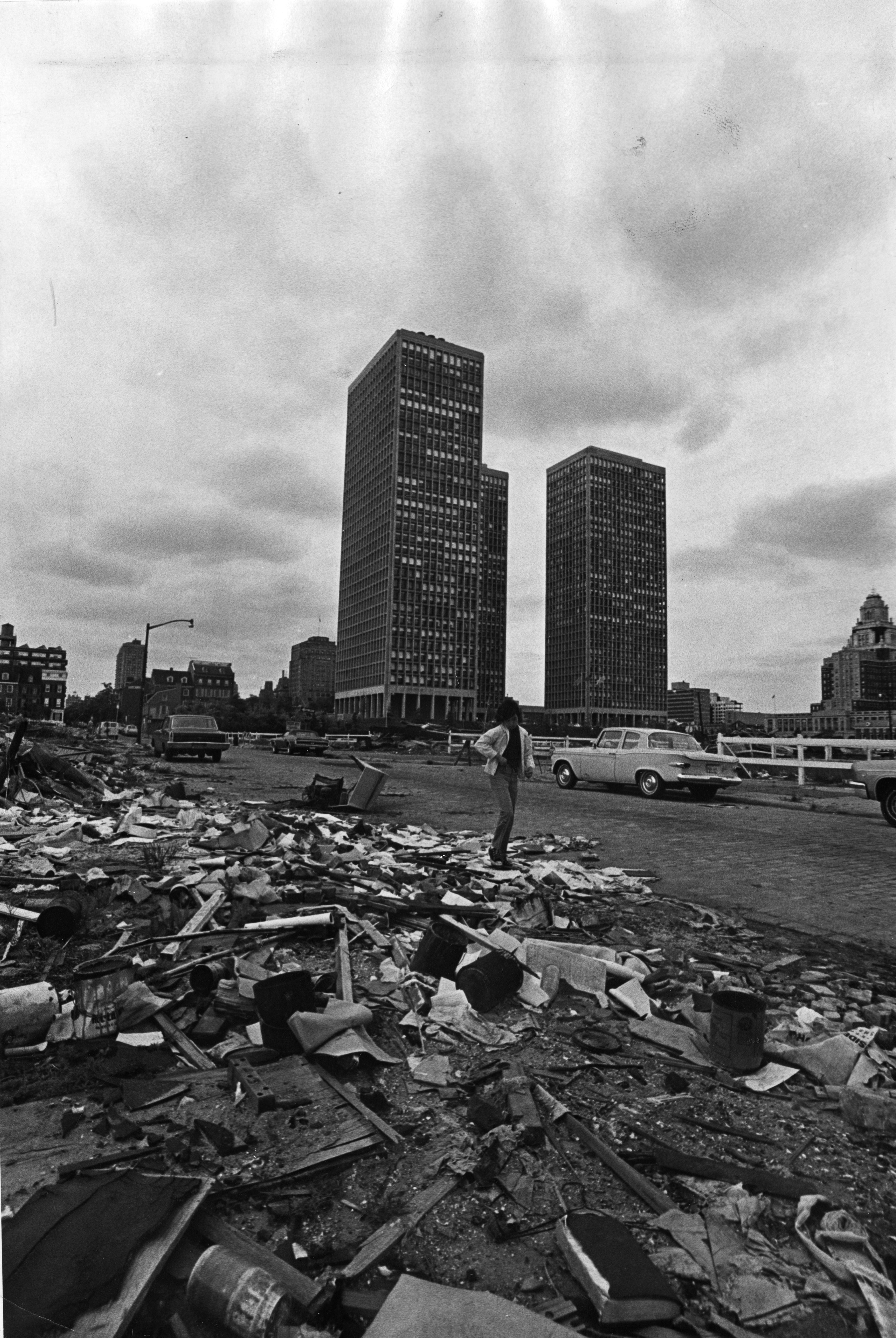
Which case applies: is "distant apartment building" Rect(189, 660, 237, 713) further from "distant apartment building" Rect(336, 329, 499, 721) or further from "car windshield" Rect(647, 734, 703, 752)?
"car windshield" Rect(647, 734, 703, 752)

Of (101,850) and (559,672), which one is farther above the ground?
(559,672)

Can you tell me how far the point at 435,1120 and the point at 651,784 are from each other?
606 inches

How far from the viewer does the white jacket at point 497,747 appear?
Result: 829 centimetres

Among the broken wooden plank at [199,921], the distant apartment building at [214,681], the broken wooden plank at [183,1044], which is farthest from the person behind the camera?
the distant apartment building at [214,681]

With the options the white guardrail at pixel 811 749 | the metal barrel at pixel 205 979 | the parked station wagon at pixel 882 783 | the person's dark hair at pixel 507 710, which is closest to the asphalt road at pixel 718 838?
the parked station wagon at pixel 882 783

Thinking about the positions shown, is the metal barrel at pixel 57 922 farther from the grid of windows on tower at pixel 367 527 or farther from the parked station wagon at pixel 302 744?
the grid of windows on tower at pixel 367 527

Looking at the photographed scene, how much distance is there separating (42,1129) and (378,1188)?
1455 mm

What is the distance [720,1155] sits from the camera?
2.80 metres

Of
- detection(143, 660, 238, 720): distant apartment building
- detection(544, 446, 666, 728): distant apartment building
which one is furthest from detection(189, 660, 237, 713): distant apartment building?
detection(544, 446, 666, 728): distant apartment building

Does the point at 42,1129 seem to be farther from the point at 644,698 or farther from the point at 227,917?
the point at 644,698

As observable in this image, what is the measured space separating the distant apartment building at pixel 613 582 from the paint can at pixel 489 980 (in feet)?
543

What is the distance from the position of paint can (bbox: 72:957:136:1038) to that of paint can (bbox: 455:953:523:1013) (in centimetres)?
197

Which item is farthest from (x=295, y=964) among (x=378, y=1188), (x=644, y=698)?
(x=644, y=698)

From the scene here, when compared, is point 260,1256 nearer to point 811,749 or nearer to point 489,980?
point 489,980
